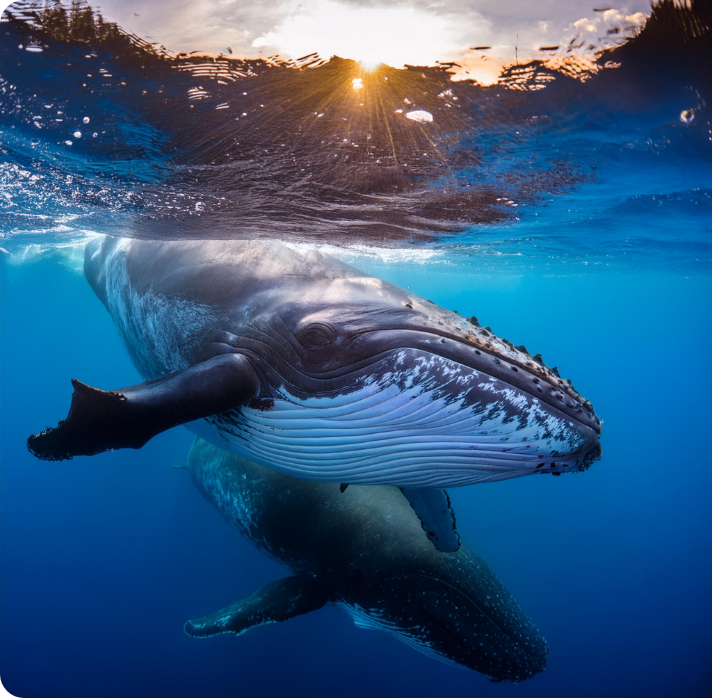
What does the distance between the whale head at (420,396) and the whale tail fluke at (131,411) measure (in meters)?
0.60

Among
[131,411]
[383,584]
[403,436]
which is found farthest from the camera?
[383,584]

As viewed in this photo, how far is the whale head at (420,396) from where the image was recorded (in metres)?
2.84

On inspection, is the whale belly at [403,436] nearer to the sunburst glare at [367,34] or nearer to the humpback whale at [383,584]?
the sunburst glare at [367,34]

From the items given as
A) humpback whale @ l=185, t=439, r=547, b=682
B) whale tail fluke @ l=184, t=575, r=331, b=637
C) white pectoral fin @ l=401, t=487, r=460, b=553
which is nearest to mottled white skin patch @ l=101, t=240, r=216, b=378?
white pectoral fin @ l=401, t=487, r=460, b=553

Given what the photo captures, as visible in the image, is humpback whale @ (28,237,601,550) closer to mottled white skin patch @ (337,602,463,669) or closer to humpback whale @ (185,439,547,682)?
humpback whale @ (185,439,547,682)

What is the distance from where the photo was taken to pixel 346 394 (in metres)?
3.18

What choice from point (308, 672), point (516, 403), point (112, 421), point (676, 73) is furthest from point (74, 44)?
point (308, 672)

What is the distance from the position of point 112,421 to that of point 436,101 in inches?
190

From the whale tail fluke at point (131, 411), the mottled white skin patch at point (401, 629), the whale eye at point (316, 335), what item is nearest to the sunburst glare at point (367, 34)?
the whale eye at point (316, 335)

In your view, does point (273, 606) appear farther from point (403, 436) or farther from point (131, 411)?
point (131, 411)

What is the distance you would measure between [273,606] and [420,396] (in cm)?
541

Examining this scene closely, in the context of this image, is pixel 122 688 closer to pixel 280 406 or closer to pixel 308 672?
pixel 308 672

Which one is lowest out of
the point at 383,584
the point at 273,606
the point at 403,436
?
the point at 273,606

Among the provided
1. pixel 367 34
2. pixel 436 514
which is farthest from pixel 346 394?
pixel 367 34
